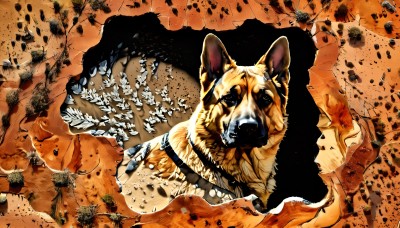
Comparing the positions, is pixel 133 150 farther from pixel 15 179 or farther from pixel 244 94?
pixel 244 94

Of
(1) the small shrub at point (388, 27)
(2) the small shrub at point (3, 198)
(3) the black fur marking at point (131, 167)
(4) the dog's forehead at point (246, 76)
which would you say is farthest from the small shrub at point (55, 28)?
(1) the small shrub at point (388, 27)

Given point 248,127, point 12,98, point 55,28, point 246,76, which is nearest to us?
point 248,127

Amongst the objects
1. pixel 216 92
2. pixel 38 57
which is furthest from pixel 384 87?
pixel 38 57

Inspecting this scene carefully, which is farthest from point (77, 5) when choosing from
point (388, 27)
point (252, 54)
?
point (388, 27)

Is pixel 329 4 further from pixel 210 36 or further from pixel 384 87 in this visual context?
pixel 210 36

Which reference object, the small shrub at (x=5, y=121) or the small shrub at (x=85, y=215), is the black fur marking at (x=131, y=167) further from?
the small shrub at (x=5, y=121)
